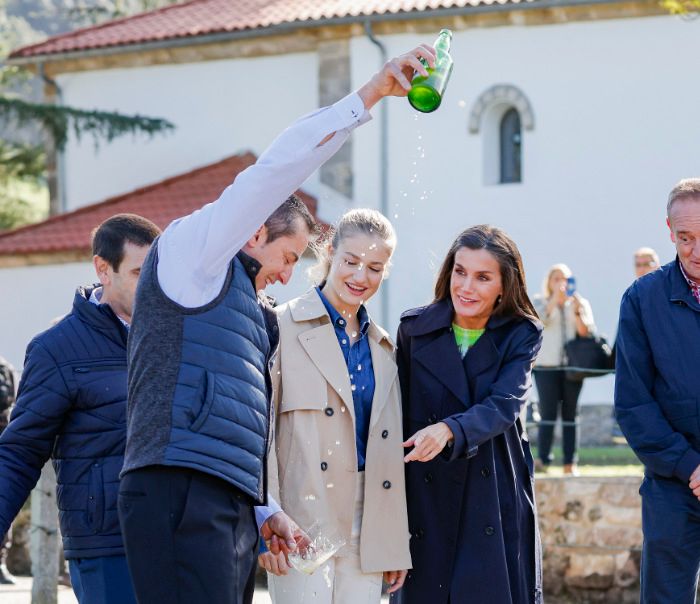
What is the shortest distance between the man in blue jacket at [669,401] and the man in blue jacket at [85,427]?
1942mm

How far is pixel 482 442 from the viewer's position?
498cm

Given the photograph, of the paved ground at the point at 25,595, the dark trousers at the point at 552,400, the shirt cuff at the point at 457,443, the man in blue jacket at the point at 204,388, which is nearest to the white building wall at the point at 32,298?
the dark trousers at the point at 552,400

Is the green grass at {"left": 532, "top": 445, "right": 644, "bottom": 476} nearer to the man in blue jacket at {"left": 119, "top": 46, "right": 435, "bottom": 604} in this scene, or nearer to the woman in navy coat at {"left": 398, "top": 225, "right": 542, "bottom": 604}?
the woman in navy coat at {"left": 398, "top": 225, "right": 542, "bottom": 604}

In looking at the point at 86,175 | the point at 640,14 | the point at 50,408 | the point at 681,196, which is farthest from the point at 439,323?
the point at 86,175

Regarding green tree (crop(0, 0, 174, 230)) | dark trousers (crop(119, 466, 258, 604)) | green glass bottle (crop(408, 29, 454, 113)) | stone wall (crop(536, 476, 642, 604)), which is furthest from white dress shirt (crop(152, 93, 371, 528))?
green tree (crop(0, 0, 174, 230))

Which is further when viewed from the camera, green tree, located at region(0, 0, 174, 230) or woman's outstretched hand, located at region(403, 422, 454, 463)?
green tree, located at region(0, 0, 174, 230)

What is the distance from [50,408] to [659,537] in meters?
2.31

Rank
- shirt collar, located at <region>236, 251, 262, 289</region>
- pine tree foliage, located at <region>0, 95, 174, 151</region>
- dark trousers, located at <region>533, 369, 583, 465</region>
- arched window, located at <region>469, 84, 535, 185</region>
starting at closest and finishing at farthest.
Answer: shirt collar, located at <region>236, 251, 262, 289</region>, dark trousers, located at <region>533, 369, 583, 465</region>, arched window, located at <region>469, 84, 535, 185</region>, pine tree foliage, located at <region>0, 95, 174, 151</region>

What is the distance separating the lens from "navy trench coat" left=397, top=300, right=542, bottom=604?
16.6 ft

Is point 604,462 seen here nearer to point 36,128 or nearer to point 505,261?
point 505,261

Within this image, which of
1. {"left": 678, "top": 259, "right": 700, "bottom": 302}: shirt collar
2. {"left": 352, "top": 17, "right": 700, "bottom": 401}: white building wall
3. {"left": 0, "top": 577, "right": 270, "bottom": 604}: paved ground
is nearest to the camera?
{"left": 678, "top": 259, "right": 700, "bottom": 302}: shirt collar

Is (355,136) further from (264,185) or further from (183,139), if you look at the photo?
(264,185)

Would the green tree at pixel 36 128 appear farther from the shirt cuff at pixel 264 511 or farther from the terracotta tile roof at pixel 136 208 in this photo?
the shirt cuff at pixel 264 511

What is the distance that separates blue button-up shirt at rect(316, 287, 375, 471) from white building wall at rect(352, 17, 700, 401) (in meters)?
12.6
